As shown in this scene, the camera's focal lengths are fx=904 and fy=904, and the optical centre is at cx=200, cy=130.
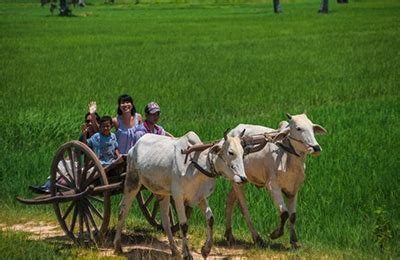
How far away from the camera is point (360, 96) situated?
753 inches

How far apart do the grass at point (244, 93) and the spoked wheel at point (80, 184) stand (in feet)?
1.87

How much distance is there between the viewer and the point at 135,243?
8.63 meters

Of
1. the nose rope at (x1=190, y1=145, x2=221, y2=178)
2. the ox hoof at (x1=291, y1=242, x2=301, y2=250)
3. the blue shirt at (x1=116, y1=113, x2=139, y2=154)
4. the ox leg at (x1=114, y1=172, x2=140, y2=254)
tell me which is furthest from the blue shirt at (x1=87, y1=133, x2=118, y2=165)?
the ox hoof at (x1=291, y1=242, x2=301, y2=250)

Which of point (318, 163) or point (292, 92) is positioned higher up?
point (318, 163)

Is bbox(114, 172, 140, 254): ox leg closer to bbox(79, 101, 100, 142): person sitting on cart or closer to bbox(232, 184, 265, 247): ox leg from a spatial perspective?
bbox(232, 184, 265, 247): ox leg

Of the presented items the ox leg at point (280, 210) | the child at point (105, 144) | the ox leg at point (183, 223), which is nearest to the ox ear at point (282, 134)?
the ox leg at point (280, 210)

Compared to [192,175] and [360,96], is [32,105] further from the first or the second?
[192,175]

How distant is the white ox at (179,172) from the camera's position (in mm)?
7191

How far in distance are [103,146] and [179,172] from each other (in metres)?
1.37

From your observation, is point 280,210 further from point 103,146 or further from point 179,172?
point 103,146

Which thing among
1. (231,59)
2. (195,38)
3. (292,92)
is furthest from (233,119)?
(195,38)

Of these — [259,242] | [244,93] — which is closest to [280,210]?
[259,242]

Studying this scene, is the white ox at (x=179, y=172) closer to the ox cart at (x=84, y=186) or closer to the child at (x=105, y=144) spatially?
the ox cart at (x=84, y=186)

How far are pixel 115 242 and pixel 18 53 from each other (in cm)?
2225
